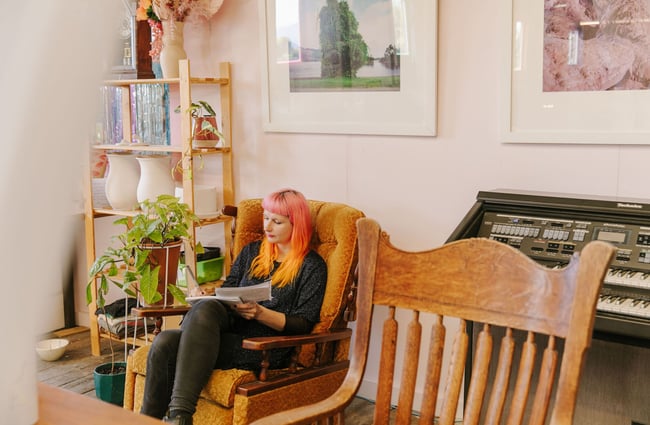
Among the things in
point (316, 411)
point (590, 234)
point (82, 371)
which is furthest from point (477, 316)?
point (82, 371)

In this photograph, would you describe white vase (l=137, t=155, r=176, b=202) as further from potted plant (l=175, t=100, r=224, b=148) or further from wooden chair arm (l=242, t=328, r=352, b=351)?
wooden chair arm (l=242, t=328, r=352, b=351)

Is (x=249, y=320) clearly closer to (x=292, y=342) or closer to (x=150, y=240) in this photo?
(x=292, y=342)

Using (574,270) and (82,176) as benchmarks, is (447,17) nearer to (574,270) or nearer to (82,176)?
(574,270)

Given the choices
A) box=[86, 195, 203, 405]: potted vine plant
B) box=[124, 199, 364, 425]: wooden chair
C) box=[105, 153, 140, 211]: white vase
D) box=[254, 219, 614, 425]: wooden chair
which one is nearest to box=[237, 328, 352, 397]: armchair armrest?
box=[124, 199, 364, 425]: wooden chair

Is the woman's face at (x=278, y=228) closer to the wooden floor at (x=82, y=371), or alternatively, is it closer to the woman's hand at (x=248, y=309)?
the woman's hand at (x=248, y=309)

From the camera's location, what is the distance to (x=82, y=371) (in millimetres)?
3881

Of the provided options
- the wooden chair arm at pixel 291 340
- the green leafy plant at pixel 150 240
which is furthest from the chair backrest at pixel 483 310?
the green leafy plant at pixel 150 240

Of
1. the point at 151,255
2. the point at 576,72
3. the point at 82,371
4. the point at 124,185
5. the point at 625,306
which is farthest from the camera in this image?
the point at 82,371

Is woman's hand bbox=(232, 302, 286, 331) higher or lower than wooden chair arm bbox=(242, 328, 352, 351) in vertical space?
higher

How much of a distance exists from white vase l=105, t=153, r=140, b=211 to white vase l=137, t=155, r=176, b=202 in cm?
14

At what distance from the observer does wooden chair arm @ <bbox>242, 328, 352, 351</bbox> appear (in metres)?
2.47

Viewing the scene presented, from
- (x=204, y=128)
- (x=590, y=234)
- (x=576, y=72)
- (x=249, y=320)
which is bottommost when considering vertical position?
(x=249, y=320)

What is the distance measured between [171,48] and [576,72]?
6.35 feet

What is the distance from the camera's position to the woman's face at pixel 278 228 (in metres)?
2.95
